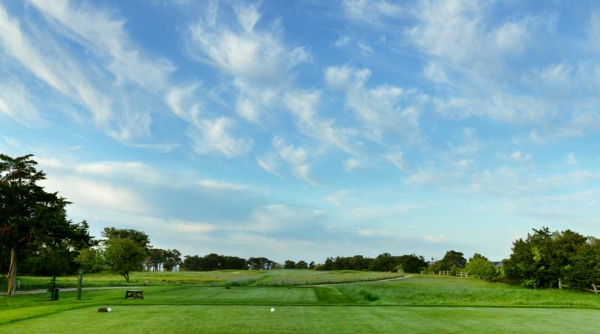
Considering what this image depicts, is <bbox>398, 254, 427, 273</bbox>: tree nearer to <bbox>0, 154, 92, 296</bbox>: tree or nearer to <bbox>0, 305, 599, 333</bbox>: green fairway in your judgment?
<bbox>0, 154, 92, 296</bbox>: tree

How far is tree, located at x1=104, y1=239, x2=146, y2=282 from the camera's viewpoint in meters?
75.1

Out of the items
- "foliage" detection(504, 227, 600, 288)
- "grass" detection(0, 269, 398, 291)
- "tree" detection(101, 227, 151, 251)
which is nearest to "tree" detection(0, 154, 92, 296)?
"grass" detection(0, 269, 398, 291)

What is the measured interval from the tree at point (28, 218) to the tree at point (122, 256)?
28388mm

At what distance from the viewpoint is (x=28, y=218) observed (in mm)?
43875

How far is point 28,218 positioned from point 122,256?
33.9m

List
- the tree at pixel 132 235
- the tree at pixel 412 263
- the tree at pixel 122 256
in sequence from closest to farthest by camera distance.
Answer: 1. the tree at pixel 122 256
2. the tree at pixel 132 235
3. the tree at pixel 412 263

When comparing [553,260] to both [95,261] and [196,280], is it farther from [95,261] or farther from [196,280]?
[95,261]

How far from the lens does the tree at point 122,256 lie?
246 feet

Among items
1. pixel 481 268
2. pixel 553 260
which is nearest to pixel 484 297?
pixel 553 260

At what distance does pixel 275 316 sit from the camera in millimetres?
19500

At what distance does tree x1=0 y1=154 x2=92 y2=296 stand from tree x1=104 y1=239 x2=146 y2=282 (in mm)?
28388

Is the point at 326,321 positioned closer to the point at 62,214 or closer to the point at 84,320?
the point at 84,320

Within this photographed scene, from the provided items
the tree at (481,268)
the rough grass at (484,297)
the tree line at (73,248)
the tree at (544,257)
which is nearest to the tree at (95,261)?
the tree line at (73,248)

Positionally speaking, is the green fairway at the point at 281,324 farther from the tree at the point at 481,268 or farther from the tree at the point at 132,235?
the tree at the point at 132,235
